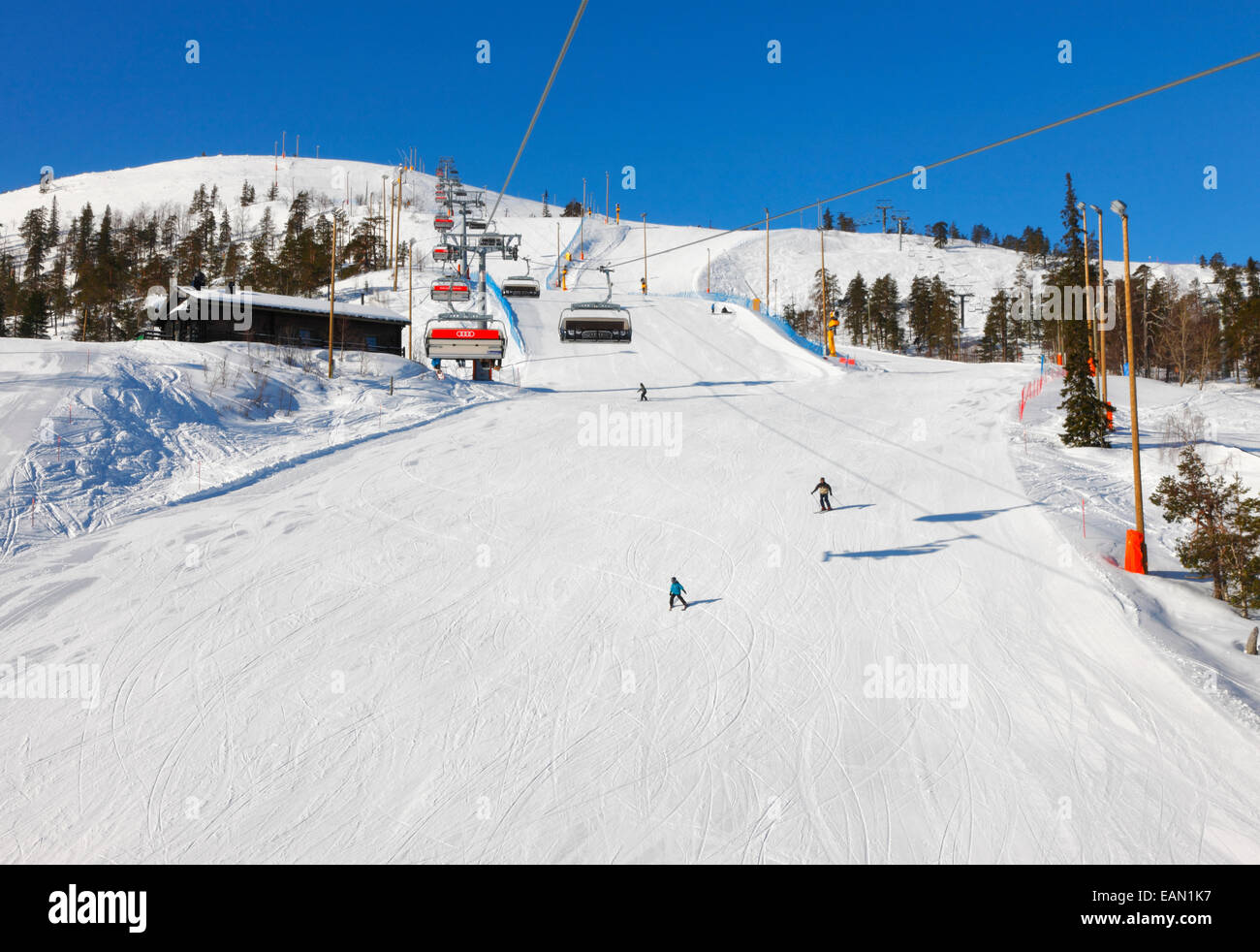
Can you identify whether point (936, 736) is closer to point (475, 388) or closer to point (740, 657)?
point (740, 657)

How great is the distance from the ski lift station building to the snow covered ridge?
435cm

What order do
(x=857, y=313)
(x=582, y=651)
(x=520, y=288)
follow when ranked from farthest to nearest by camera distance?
1. (x=857, y=313)
2. (x=520, y=288)
3. (x=582, y=651)

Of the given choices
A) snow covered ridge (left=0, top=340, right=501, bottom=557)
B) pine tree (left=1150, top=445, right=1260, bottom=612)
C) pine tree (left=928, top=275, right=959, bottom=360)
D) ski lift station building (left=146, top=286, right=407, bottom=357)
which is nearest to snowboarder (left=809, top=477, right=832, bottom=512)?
pine tree (left=1150, top=445, right=1260, bottom=612)

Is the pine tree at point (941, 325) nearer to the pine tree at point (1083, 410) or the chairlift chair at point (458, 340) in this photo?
the pine tree at point (1083, 410)

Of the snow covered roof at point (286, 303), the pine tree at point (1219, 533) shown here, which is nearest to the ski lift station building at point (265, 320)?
the snow covered roof at point (286, 303)

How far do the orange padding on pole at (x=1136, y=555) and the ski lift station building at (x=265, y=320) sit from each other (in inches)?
1246

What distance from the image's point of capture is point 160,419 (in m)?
20.8

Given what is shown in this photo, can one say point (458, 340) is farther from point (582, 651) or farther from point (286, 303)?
point (582, 651)

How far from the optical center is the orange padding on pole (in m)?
13.5

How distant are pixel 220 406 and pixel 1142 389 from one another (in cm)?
4104

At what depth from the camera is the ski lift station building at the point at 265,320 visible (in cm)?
3189

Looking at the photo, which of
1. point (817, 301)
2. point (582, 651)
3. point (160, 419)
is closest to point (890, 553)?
point (582, 651)

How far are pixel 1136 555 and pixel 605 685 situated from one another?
1103 centimetres
